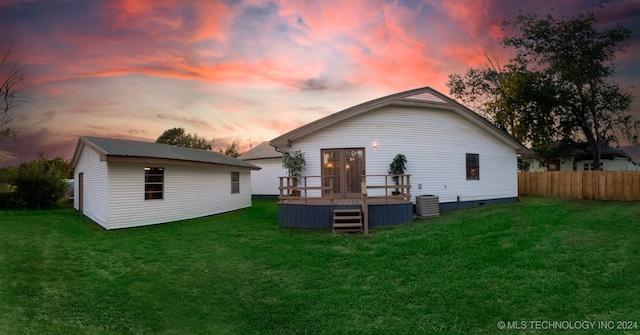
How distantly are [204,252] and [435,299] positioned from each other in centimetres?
603

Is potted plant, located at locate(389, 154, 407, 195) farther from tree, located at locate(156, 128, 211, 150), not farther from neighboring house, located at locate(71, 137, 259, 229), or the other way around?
tree, located at locate(156, 128, 211, 150)

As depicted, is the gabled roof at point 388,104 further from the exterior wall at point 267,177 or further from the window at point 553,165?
the window at point 553,165

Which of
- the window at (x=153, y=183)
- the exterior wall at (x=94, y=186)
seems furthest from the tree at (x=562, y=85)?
the exterior wall at (x=94, y=186)

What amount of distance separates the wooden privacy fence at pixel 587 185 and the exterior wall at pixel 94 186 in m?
21.7

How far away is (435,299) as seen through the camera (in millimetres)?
5027

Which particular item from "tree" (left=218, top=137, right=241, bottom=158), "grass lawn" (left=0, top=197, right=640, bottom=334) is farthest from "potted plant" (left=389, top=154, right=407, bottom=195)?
"tree" (left=218, top=137, right=241, bottom=158)

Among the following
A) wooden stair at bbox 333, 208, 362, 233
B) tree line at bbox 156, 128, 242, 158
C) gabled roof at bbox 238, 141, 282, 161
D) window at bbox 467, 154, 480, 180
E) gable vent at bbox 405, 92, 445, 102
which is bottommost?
wooden stair at bbox 333, 208, 362, 233

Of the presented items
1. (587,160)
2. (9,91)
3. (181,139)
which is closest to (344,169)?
(9,91)

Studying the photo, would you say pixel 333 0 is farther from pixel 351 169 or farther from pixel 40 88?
pixel 40 88

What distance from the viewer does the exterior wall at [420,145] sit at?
519 inches

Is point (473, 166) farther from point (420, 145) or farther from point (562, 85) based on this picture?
point (562, 85)

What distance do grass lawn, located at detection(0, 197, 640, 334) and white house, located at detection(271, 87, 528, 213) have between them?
4020 millimetres

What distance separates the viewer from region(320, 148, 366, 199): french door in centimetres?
1305

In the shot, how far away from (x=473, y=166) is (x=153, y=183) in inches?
578
